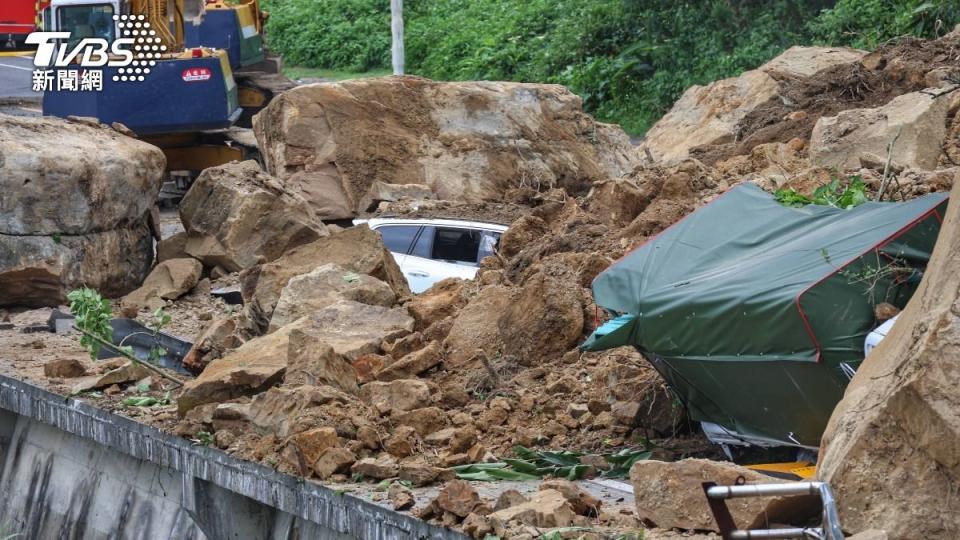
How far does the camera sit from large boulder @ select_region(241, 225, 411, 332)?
12.2m

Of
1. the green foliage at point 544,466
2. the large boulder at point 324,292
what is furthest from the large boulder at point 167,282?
the green foliage at point 544,466

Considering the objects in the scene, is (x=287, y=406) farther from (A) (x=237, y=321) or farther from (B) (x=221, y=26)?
(B) (x=221, y=26)

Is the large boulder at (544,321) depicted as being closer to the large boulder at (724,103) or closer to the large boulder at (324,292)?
the large boulder at (324,292)

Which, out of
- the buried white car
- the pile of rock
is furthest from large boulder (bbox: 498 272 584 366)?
the buried white car

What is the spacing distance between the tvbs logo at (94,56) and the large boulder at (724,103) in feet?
28.9

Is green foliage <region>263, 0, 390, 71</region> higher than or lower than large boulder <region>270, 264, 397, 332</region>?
lower

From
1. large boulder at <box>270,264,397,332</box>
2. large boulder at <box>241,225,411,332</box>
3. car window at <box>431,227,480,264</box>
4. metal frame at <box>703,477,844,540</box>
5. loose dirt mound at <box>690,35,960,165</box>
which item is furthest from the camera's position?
loose dirt mound at <box>690,35,960,165</box>

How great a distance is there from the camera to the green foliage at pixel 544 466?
8156 mm

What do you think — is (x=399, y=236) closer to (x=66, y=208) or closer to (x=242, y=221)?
(x=242, y=221)

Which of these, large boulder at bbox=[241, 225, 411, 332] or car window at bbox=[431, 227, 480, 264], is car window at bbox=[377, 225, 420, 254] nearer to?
car window at bbox=[431, 227, 480, 264]

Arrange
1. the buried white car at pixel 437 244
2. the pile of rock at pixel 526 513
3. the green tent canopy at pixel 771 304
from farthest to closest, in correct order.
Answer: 1. the buried white car at pixel 437 244
2. the green tent canopy at pixel 771 304
3. the pile of rock at pixel 526 513

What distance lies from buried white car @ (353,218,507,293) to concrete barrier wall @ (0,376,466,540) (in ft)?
14.1

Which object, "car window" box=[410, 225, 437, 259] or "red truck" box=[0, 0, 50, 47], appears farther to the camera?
"red truck" box=[0, 0, 50, 47]

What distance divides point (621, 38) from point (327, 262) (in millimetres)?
Answer: 18203
